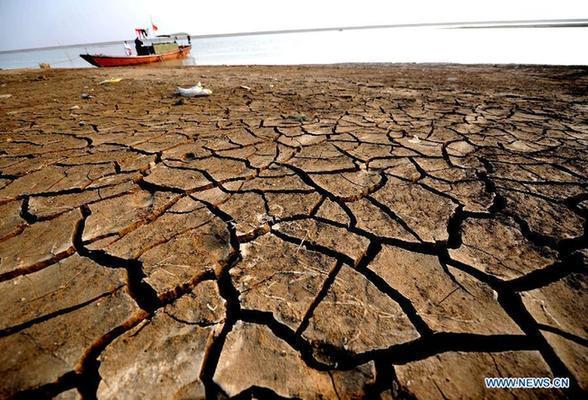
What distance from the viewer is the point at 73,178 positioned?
6.37 feet

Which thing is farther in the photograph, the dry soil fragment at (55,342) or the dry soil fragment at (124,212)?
the dry soil fragment at (124,212)

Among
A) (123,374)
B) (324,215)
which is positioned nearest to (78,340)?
(123,374)

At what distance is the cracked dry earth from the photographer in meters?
0.83

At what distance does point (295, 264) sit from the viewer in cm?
121

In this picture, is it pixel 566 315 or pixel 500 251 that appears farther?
pixel 500 251

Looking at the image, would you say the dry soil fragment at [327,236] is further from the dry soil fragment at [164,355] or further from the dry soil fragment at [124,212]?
the dry soil fragment at [124,212]

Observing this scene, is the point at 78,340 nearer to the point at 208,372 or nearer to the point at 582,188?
the point at 208,372

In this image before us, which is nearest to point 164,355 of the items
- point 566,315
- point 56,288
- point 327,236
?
point 56,288

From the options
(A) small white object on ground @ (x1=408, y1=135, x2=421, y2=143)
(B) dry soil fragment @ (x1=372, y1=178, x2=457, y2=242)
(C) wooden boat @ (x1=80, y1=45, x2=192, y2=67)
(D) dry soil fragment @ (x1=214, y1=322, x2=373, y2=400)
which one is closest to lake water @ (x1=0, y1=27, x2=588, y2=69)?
(C) wooden boat @ (x1=80, y1=45, x2=192, y2=67)

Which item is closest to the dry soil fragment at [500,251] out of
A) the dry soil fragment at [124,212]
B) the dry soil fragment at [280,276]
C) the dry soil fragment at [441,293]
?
the dry soil fragment at [441,293]

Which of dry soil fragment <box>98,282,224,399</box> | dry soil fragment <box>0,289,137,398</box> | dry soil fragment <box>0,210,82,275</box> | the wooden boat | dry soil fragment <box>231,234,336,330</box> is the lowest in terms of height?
the wooden boat

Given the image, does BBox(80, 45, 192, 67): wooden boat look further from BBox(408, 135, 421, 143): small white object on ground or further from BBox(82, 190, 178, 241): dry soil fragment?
BBox(408, 135, 421, 143): small white object on ground

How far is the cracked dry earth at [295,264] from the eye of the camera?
834 mm

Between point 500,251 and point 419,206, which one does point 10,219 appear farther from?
point 500,251
